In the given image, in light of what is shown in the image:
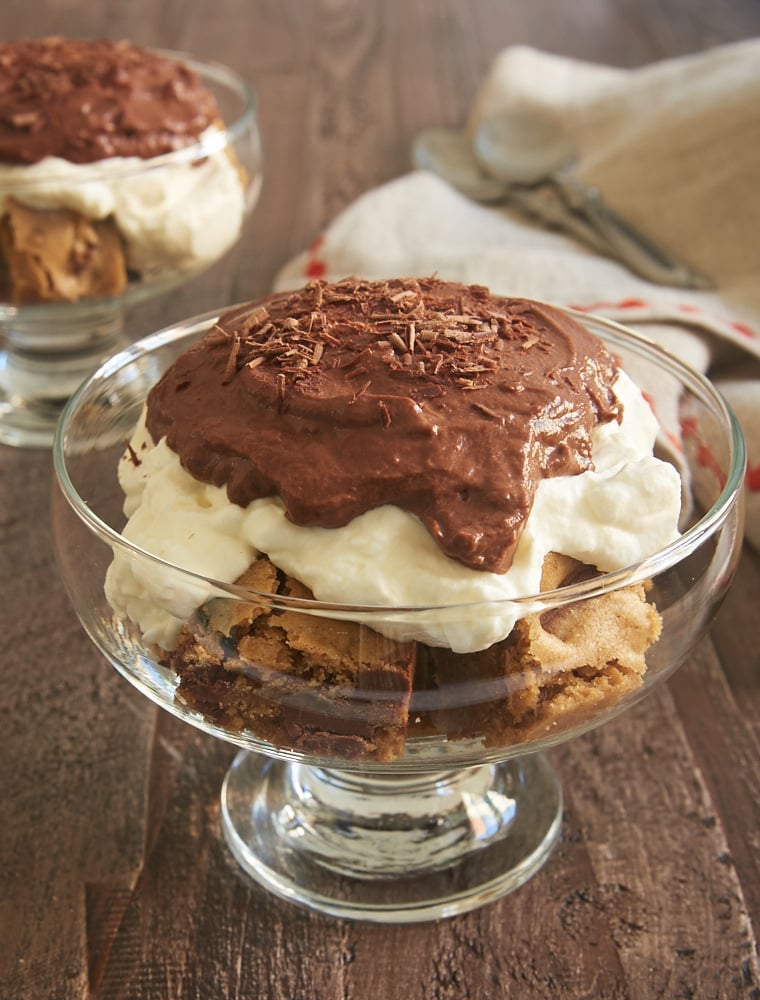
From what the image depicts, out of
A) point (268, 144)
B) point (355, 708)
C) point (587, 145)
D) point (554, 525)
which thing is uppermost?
point (554, 525)

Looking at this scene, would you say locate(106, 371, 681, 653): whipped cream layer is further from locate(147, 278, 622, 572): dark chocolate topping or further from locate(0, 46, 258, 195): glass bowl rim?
locate(0, 46, 258, 195): glass bowl rim

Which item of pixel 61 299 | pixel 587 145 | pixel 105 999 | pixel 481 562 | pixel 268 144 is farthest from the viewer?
pixel 268 144

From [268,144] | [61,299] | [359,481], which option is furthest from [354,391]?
[268,144]

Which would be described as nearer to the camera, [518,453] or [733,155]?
[518,453]

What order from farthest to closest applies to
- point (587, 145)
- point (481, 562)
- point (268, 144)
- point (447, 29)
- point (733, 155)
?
point (447, 29) → point (268, 144) → point (587, 145) → point (733, 155) → point (481, 562)

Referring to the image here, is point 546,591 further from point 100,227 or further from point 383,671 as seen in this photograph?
point 100,227

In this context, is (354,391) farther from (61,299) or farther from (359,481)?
(61,299)
